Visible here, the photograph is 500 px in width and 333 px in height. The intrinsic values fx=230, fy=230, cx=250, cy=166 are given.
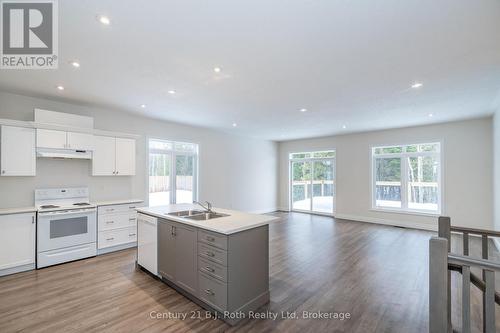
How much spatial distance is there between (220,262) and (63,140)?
3.65m

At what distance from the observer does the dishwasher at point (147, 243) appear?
3242mm

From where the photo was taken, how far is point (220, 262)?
2342 mm

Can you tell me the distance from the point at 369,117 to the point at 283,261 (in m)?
3.84

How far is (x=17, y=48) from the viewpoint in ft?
8.27

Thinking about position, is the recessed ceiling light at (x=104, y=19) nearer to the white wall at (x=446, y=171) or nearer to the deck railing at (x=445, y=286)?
the deck railing at (x=445, y=286)

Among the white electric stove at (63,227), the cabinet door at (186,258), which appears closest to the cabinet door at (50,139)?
the white electric stove at (63,227)

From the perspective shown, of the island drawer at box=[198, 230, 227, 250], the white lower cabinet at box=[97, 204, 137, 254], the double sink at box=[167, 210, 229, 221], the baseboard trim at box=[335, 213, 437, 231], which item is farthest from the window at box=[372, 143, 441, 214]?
the white lower cabinet at box=[97, 204, 137, 254]

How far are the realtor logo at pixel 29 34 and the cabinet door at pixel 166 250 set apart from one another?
2.36 metres

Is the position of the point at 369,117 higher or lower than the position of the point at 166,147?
higher

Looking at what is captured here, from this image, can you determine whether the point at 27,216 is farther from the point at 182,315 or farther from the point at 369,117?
the point at 369,117

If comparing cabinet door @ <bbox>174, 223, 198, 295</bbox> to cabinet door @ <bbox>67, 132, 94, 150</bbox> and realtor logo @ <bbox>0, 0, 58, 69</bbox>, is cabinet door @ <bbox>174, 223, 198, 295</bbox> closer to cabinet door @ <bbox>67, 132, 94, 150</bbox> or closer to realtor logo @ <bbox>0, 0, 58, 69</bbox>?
realtor logo @ <bbox>0, 0, 58, 69</bbox>

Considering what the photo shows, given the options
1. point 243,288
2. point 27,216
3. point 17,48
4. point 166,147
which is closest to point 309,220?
point 166,147

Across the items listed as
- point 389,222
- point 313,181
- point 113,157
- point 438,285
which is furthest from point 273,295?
point 313,181

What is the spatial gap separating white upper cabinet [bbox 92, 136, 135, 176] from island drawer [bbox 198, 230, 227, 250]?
3057 mm
